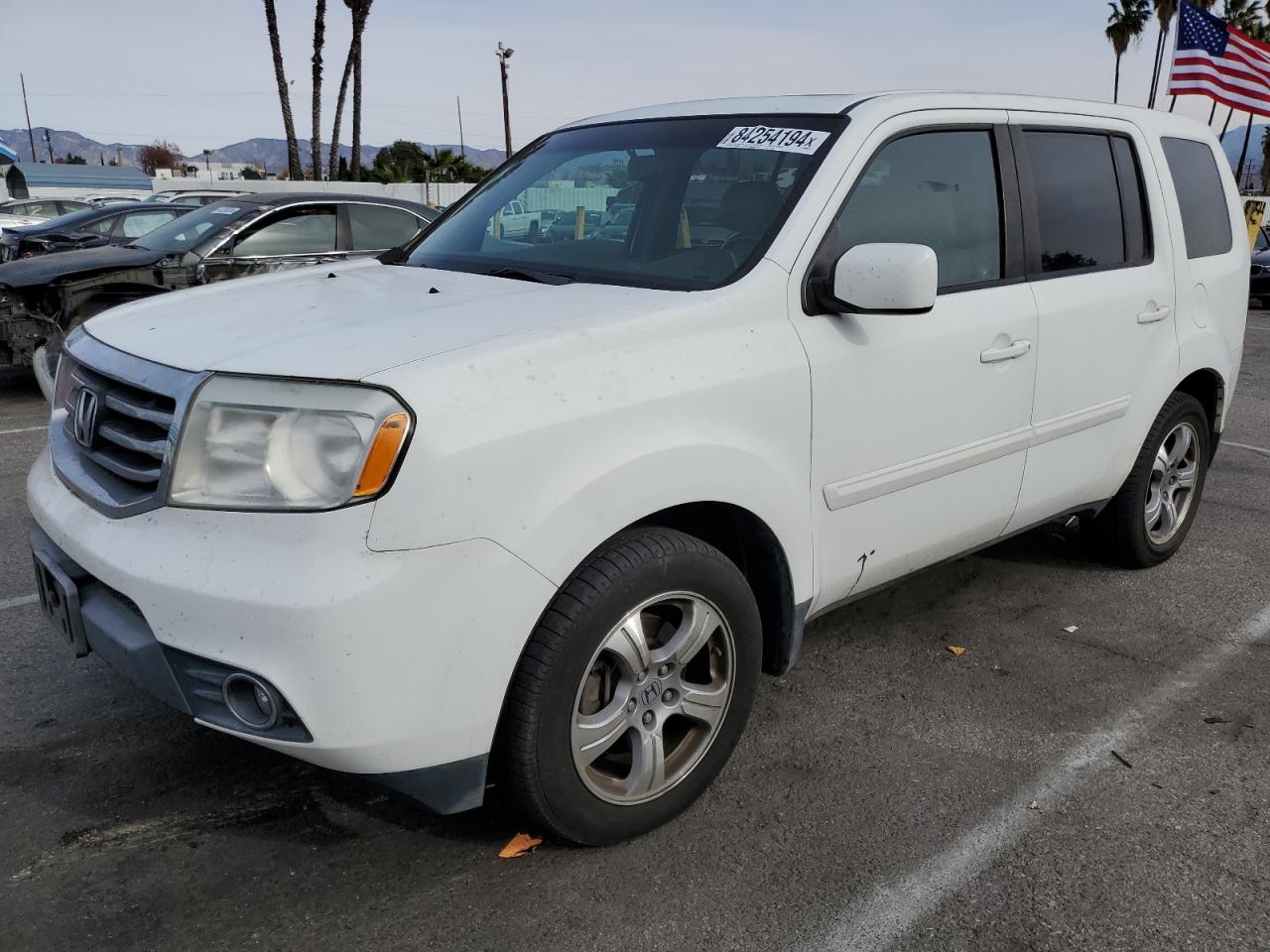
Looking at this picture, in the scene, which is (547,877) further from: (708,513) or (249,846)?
(708,513)

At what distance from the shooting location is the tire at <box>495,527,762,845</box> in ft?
7.61

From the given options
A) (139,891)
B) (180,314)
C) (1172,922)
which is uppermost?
(180,314)

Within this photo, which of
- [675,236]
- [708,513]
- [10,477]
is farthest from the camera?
[10,477]

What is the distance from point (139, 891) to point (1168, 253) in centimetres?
403

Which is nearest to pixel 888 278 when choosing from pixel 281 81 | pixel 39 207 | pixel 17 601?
pixel 17 601

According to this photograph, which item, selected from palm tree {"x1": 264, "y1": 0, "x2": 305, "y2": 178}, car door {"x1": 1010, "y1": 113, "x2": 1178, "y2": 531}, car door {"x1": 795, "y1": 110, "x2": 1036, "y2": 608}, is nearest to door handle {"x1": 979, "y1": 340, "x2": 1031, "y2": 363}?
car door {"x1": 795, "y1": 110, "x2": 1036, "y2": 608}

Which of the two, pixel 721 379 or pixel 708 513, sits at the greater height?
pixel 721 379

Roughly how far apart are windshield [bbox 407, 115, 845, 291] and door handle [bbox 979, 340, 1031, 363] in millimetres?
813

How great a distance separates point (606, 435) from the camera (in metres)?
2.34

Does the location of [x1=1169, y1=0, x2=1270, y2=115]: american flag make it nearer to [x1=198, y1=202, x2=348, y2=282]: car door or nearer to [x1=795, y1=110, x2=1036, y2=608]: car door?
[x1=198, y1=202, x2=348, y2=282]: car door

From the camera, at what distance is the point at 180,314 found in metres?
2.81

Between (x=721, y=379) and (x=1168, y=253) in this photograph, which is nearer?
(x=721, y=379)

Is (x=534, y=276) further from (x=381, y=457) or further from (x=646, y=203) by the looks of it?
(x=381, y=457)

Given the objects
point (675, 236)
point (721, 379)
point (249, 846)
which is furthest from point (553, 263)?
point (249, 846)
